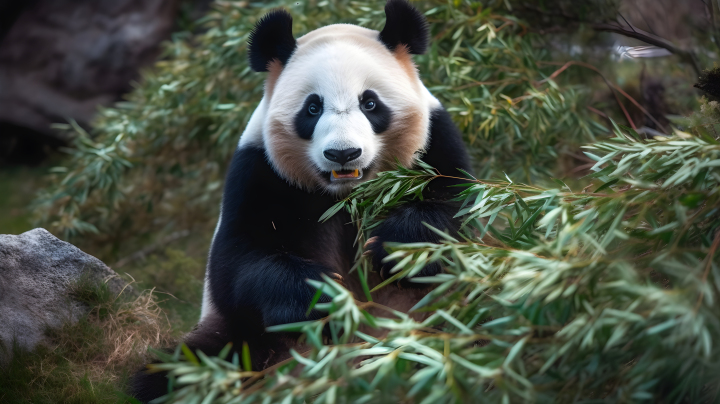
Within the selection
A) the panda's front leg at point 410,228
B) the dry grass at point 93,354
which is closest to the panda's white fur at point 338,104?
the panda's front leg at point 410,228

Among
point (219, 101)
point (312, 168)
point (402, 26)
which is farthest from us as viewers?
point (219, 101)

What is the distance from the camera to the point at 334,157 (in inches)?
80.8

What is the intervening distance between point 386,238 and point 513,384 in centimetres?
82

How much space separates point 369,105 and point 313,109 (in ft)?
0.68

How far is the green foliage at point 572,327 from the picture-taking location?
4.32 feet

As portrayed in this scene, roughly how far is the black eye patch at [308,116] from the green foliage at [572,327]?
724mm

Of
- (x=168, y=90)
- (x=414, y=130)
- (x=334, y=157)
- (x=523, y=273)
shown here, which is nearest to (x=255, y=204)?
(x=334, y=157)

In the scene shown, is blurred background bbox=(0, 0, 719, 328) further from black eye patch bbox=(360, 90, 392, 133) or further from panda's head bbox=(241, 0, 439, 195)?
black eye patch bbox=(360, 90, 392, 133)

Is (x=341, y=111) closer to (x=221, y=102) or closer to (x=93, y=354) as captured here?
(x=93, y=354)

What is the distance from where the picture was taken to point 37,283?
2.53m

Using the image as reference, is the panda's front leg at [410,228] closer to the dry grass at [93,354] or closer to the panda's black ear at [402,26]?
the panda's black ear at [402,26]

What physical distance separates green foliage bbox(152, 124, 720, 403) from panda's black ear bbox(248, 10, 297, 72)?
110cm

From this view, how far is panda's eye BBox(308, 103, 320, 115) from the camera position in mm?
2215

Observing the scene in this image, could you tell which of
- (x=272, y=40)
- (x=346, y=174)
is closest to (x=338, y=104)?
(x=346, y=174)
